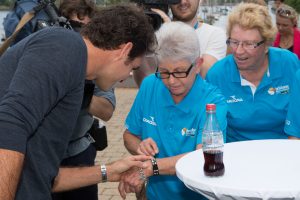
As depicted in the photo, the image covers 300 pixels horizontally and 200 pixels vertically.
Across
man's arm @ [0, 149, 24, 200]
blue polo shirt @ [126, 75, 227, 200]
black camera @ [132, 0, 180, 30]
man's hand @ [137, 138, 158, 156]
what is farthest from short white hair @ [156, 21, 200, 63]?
man's arm @ [0, 149, 24, 200]

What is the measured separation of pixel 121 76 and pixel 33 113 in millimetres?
643

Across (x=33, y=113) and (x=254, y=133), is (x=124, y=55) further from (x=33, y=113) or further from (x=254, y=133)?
(x=254, y=133)

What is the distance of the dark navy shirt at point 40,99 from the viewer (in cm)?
148

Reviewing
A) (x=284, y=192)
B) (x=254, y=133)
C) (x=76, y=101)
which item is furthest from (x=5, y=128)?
(x=254, y=133)

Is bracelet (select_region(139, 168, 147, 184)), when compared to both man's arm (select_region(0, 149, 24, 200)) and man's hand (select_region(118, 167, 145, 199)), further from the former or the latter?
man's arm (select_region(0, 149, 24, 200))

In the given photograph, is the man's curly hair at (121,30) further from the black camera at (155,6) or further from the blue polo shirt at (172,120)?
the black camera at (155,6)

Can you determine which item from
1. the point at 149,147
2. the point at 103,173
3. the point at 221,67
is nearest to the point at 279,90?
the point at 221,67

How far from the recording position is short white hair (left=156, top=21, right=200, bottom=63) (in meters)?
2.42

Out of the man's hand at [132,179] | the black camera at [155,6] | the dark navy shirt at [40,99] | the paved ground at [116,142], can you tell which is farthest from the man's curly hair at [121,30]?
the paved ground at [116,142]

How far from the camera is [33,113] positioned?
1.51 metres

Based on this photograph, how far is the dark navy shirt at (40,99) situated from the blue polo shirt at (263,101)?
4.17 ft

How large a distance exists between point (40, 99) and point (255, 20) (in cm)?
154

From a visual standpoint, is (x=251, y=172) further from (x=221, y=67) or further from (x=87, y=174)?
(x=221, y=67)

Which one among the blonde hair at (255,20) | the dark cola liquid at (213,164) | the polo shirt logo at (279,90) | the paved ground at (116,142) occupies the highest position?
the blonde hair at (255,20)
